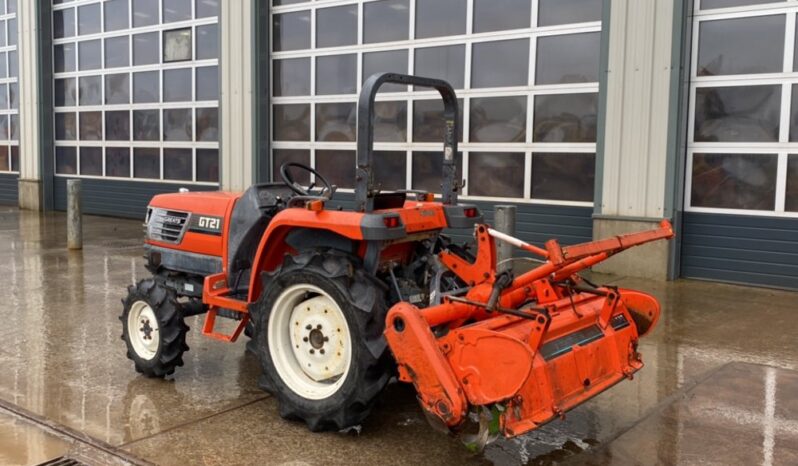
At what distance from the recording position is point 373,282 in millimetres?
4000

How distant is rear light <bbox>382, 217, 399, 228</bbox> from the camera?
13.1ft

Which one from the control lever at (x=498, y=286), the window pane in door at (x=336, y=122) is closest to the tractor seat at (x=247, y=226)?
the control lever at (x=498, y=286)

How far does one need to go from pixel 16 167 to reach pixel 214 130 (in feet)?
24.1

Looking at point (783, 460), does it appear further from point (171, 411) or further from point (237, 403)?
point (171, 411)

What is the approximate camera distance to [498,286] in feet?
12.2

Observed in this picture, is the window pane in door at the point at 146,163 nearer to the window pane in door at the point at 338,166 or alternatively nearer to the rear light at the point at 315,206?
the window pane in door at the point at 338,166

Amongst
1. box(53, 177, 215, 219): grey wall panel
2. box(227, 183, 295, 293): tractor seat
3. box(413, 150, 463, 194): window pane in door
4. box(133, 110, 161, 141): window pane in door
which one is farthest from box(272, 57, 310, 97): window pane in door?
box(227, 183, 295, 293): tractor seat

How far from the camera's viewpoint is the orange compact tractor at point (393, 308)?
11.4 feet

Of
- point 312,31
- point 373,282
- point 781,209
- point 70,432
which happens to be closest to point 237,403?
point 70,432

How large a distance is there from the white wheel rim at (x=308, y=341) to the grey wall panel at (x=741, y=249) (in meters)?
6.33

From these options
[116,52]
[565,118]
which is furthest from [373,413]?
[116,52]

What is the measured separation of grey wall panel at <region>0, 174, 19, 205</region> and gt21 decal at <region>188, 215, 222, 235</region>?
15100 millimetres

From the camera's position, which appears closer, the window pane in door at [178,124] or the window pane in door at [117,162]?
the window pane in door at [178,124]

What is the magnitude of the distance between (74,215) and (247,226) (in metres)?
7.26
